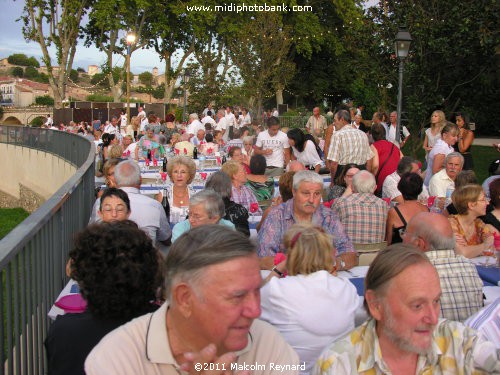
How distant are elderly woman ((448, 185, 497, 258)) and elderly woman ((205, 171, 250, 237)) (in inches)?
69.0

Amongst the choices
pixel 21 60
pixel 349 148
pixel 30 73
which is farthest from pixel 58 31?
pixel 21 60

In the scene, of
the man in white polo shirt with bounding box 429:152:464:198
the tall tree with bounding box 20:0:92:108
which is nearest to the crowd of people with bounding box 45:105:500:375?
the man in white polo shirt with bounding box 429:152:464:198

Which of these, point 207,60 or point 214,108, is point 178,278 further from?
point 207,60

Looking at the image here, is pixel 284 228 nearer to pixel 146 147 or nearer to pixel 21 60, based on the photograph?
pixel 146 147

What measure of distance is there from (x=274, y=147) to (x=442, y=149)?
10.5 ft

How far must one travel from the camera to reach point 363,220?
557cm

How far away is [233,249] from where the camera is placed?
192 cm

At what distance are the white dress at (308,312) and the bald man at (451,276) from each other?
603mm

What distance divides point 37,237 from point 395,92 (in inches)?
542

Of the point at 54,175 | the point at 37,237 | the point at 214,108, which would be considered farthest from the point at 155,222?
the point at 214,108

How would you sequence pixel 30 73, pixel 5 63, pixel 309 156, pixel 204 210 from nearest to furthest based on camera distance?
pixel 204 210 < pixel 309 156 < pixel 30 73 < pixel 5 63

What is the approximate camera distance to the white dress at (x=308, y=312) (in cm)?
322

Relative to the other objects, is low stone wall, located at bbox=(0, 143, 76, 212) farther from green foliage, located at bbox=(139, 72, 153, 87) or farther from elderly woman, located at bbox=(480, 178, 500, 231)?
green foliage, located at bbox=(139, 72, 153, 87)

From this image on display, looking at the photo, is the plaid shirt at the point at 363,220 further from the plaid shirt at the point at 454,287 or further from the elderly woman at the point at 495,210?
the plaid shirt at the point at 454,287
